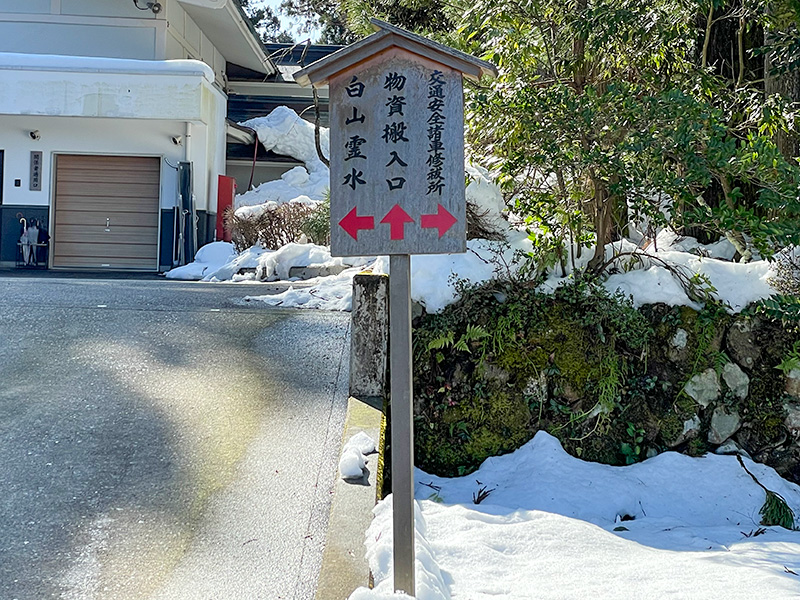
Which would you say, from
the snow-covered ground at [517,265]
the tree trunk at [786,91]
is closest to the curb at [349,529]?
the snow-covered ground at [517,265]

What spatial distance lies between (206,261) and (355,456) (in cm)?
1001

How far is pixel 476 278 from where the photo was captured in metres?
6.49

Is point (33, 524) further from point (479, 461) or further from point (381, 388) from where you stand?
point (479, 461)

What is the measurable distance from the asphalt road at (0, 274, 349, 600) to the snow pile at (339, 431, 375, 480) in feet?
0.45

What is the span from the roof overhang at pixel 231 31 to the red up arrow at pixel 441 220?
42.6 ft

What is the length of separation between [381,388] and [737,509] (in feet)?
9.47

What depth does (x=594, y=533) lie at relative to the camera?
15.5ft

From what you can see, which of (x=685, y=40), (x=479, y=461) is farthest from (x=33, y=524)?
(x=685, y=40)

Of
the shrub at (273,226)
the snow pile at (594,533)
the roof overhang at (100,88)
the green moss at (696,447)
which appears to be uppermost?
the roof overhang at (100,88)

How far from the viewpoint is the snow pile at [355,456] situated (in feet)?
13.6

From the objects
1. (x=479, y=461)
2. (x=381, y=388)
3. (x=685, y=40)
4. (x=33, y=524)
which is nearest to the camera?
(x=33, y=524)

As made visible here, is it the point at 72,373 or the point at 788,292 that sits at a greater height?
the point at 788,292

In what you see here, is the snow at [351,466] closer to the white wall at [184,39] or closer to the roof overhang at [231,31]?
the white wall at [184,39]

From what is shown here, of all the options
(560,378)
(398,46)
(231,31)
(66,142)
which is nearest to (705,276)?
(560,378)
